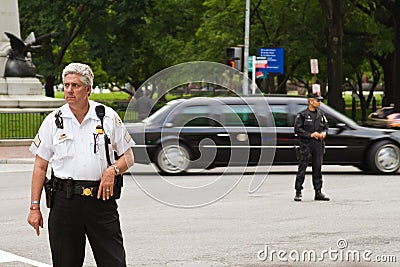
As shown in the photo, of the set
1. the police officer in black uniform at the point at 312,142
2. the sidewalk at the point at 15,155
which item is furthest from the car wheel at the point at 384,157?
the sidewalk at the point at 15,155

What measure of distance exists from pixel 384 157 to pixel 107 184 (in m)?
13.2

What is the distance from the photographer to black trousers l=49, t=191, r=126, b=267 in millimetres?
5766

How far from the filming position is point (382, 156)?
59.5 feet

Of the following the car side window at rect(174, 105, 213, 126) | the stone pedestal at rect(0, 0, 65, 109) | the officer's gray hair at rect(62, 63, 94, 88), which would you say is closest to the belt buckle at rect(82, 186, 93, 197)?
the officer's gray hair at rect(62, 63, 94, 88)

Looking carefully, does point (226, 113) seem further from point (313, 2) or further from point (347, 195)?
point (313, 2)

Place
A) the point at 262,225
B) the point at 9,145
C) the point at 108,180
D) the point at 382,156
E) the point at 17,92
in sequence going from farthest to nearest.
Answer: the point at 17,92 → the point at 9,145 → the point at 382,156 → the point at 262,225 → the point at 108,180

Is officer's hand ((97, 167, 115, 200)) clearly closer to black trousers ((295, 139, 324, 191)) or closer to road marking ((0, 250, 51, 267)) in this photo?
road marking ((0, 250, 51, 267))

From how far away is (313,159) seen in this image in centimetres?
1340

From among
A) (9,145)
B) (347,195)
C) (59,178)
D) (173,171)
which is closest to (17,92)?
(9,145)

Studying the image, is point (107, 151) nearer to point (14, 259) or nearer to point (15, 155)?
point (14, 259)

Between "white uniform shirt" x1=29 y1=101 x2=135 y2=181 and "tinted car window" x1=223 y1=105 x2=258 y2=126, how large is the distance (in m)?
5.07

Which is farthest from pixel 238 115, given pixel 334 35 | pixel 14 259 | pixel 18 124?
pixel 334 35

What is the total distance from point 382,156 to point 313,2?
27007 millimetres

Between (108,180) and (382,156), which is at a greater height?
(108,180)
